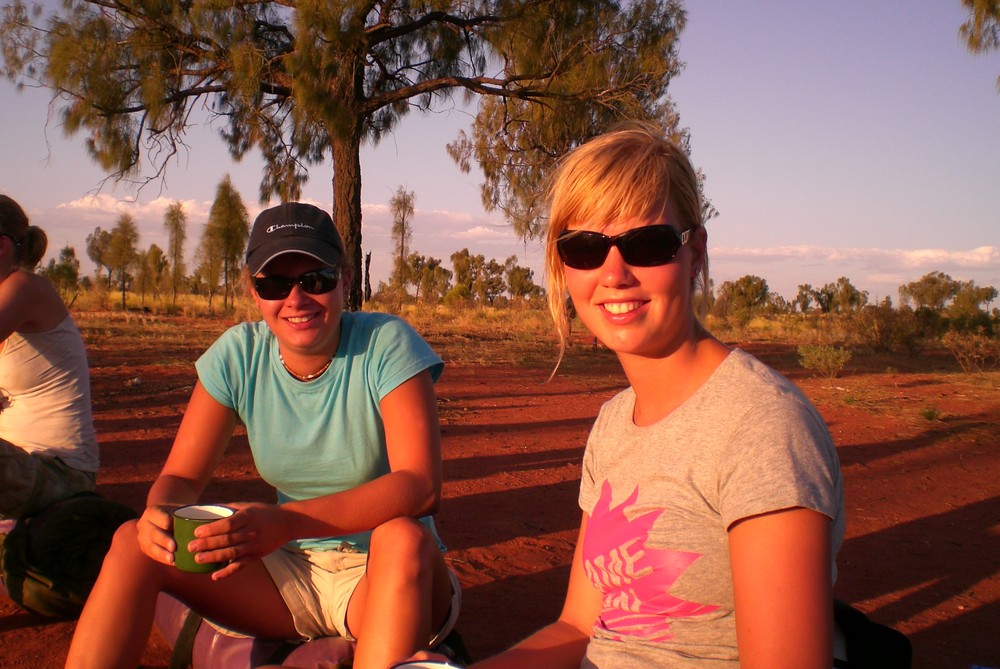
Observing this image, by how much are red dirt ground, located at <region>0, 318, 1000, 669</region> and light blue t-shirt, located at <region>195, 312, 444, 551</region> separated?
3.10 ft

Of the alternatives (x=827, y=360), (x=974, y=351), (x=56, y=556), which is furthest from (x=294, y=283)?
(x=974, y=351)

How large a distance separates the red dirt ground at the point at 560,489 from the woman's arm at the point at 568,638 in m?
1.24

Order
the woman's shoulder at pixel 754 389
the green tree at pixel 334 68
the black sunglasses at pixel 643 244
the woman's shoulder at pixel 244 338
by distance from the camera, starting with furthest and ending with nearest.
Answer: the green tree at pixel 334 68
the woman's shoulder at pixel 244 338
the black sunglasses at pixel 643 244
the woman's shoulder at pixel 754 389

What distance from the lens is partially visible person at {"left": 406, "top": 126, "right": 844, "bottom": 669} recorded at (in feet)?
3.95

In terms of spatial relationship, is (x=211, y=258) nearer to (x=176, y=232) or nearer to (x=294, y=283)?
(x=176, y=232)

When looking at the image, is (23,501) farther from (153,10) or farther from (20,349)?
(153,10)

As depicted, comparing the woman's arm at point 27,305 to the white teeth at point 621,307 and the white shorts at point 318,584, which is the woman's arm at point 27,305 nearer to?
the white shorts at point 318,584

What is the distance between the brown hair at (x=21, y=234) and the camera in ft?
10.3

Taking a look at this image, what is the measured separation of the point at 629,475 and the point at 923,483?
521cm

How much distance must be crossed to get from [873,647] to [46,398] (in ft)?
9.74

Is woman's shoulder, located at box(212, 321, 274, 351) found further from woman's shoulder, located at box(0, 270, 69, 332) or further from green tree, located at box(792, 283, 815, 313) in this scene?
green tree, located at box(792, 283, 815, 313)

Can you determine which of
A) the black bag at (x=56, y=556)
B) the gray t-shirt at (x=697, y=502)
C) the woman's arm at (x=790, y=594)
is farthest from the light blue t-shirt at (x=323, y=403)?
the woman's arm at (x=790, y=594)

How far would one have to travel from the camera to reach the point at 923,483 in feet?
19.4

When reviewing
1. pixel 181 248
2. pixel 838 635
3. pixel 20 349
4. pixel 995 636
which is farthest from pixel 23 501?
pixel 181 248
